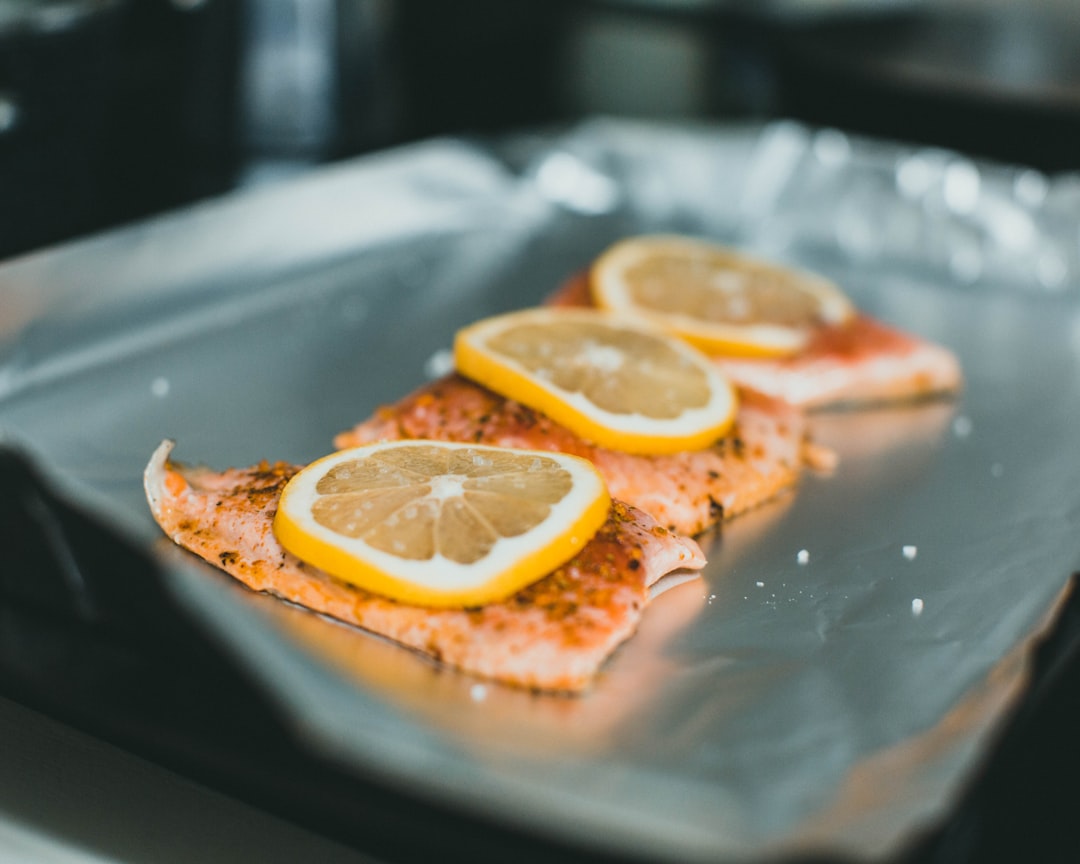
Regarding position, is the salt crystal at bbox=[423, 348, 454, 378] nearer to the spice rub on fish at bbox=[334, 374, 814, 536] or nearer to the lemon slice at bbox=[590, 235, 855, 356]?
the spice rub on fish at bbox=[334, 374, 814, 536]

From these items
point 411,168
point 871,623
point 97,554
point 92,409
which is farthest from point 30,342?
point 871,623

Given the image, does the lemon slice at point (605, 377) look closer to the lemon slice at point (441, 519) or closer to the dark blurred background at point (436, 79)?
the lemon slice at point (441, 519)

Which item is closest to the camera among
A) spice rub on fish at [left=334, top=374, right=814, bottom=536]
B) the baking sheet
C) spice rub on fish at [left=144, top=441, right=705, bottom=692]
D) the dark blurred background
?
the baking sheet

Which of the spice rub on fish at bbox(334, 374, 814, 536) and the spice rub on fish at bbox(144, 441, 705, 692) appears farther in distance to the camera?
the spice rub on fish at bbox(334, 374, 814, 536)

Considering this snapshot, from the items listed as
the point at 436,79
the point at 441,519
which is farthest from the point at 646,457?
the point at 436,79

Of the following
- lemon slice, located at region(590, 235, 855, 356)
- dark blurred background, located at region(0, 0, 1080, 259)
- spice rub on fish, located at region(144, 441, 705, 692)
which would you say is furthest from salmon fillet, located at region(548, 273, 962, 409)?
dark blurred background, located at region(0, 0, 1080, 259)

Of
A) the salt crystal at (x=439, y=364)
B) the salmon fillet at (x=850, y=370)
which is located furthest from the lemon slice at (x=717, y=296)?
the salt crystal at (x=439, y=364)

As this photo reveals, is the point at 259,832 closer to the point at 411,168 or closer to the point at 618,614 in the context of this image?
the point at 618,614

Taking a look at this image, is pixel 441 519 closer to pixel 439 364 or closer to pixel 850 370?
pixel 439 364
